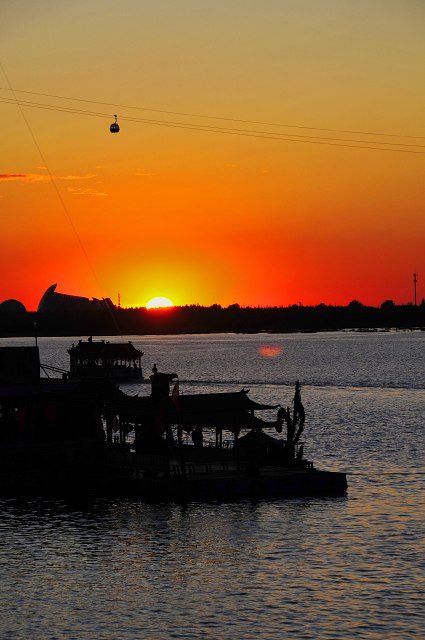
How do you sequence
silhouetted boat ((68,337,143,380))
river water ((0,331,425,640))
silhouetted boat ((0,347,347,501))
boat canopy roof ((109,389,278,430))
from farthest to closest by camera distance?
1. silhouetted boat ((68,337,143,380))
2. boat canopy roof ((109,389,278,430))
3. silhouetted boat ((0,347,347,501))
4. river water ((0,331,425,640))

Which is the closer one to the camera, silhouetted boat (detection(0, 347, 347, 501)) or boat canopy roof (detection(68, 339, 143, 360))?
silhouetted boat (detection(0, 347, 347, 501))

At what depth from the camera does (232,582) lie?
141 ft

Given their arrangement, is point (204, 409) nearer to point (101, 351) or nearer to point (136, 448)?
point (136, 448)

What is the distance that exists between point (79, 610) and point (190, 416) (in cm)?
2238

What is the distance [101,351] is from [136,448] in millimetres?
98642

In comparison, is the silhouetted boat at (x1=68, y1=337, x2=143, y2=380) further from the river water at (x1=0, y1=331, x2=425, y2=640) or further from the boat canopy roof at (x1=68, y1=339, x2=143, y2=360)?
A: the river water at (x1=0, y1=331, x2=425, y2=640)

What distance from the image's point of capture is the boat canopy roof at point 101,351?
162 metres

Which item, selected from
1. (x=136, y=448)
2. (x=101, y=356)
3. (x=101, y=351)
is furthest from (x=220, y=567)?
(x=101, y=351)

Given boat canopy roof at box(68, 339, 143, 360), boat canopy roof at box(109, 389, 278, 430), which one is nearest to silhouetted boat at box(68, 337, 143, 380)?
boat canopy roof at box(68, 339, 143, 360)

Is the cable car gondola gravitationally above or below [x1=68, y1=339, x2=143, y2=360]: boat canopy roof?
above

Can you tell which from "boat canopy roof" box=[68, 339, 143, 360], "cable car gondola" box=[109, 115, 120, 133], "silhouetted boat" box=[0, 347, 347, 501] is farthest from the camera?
"boat canopy roof" box=[68, 339, 143, 360]

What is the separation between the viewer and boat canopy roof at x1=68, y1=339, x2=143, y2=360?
162 metres

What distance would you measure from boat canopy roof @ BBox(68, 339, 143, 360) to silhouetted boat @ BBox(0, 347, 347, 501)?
304 feet

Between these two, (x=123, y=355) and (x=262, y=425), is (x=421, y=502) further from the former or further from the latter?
(x=123, y=355)
